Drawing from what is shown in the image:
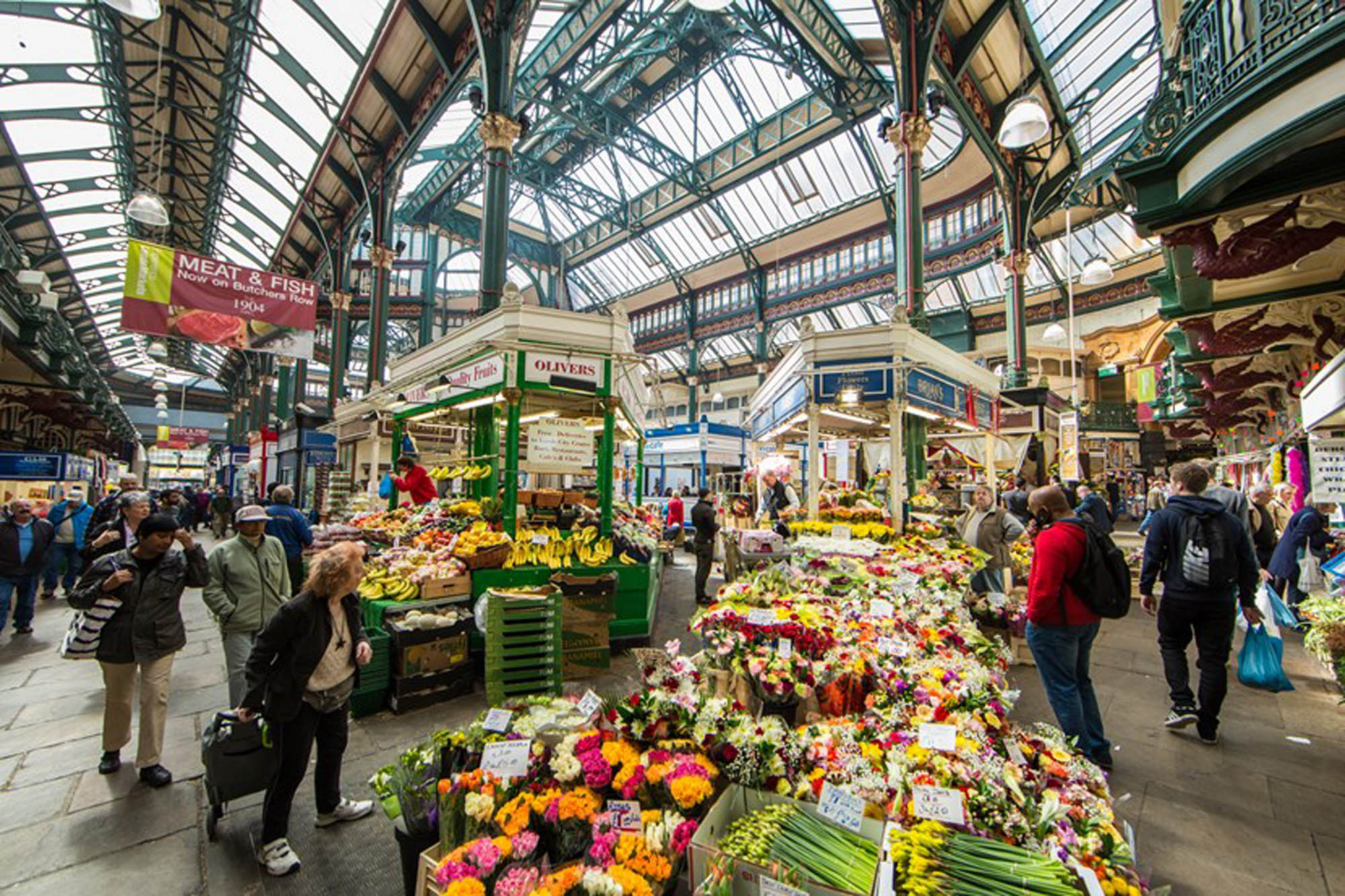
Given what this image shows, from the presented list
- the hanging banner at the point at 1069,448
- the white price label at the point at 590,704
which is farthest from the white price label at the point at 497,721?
the hanging banner at the point at 1069,448

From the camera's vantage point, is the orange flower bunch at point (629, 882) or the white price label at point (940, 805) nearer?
the orange flower bunch at point (629, 882)

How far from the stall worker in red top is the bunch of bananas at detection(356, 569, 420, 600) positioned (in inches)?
104

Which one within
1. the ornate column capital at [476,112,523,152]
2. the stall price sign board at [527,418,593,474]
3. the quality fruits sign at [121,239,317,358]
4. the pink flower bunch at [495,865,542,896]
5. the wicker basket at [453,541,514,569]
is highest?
the ornate column capital at [476,112,523,152]

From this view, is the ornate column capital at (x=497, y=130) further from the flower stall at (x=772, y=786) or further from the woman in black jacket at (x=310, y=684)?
the flower stall at (x=772, y=786)

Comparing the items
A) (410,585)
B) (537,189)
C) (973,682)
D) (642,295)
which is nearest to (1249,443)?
(973,682)


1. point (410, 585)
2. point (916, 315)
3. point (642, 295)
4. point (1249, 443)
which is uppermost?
point (642, 295)

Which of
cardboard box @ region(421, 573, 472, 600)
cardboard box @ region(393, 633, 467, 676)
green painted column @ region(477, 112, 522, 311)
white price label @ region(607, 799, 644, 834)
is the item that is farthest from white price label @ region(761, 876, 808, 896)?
green painted column @ region(477, 112, 522, 311)

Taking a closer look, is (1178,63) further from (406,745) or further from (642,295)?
(642,295)

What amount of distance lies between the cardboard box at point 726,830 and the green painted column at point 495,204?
278 inches

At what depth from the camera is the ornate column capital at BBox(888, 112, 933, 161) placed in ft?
28.9

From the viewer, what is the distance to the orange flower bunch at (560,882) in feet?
5.01

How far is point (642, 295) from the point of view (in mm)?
27594

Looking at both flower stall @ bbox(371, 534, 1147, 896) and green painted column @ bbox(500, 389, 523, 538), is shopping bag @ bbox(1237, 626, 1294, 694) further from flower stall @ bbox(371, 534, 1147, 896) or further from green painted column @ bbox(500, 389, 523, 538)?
green painted column @ bbox(500, 389, 523, 538)

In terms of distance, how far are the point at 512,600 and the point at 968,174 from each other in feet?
62.5
